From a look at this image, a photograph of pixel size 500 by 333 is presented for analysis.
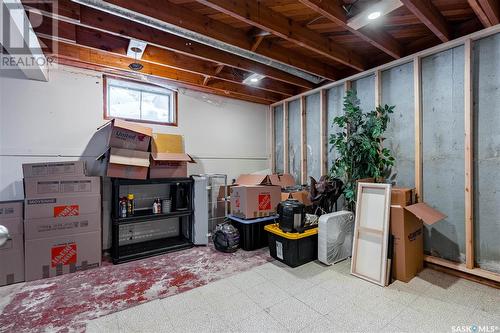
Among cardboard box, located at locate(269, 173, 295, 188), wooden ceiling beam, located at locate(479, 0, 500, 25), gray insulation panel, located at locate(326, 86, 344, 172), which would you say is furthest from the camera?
cardboard box, located at locate(269, 173, 295, 188)

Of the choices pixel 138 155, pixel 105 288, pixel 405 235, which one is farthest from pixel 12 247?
pixel 405 235

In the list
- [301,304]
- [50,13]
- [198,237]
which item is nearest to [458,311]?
[301,304]

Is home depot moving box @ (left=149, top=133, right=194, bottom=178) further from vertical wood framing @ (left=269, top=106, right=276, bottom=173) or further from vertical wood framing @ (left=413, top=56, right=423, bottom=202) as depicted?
vertical wood framing @ (left=413, top=56, right=423, bottom=202)

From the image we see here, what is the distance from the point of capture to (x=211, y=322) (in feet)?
6.04

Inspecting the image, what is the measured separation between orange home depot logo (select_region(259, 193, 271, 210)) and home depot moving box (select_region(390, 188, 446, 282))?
63.0 inches

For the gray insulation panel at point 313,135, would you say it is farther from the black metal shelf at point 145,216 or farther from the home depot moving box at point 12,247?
the home depot moving box at point 12,247

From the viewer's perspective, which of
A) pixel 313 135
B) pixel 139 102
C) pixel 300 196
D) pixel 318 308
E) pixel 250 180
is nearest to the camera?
pixel 318 308

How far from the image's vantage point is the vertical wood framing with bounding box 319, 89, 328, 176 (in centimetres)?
396

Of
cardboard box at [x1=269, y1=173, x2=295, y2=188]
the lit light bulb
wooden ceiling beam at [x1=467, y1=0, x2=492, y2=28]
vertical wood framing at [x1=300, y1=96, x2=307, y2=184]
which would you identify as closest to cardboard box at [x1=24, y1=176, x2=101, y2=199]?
cardboard box at [x1=269, y1=173, x2=295, y2=188]

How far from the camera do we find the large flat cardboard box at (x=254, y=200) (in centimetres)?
336

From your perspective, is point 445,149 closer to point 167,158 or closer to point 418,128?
point 418,128

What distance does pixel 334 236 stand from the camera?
286 cm

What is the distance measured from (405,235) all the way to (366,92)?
2047mm

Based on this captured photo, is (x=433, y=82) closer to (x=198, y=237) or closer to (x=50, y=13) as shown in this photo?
(x=198, y=237)
